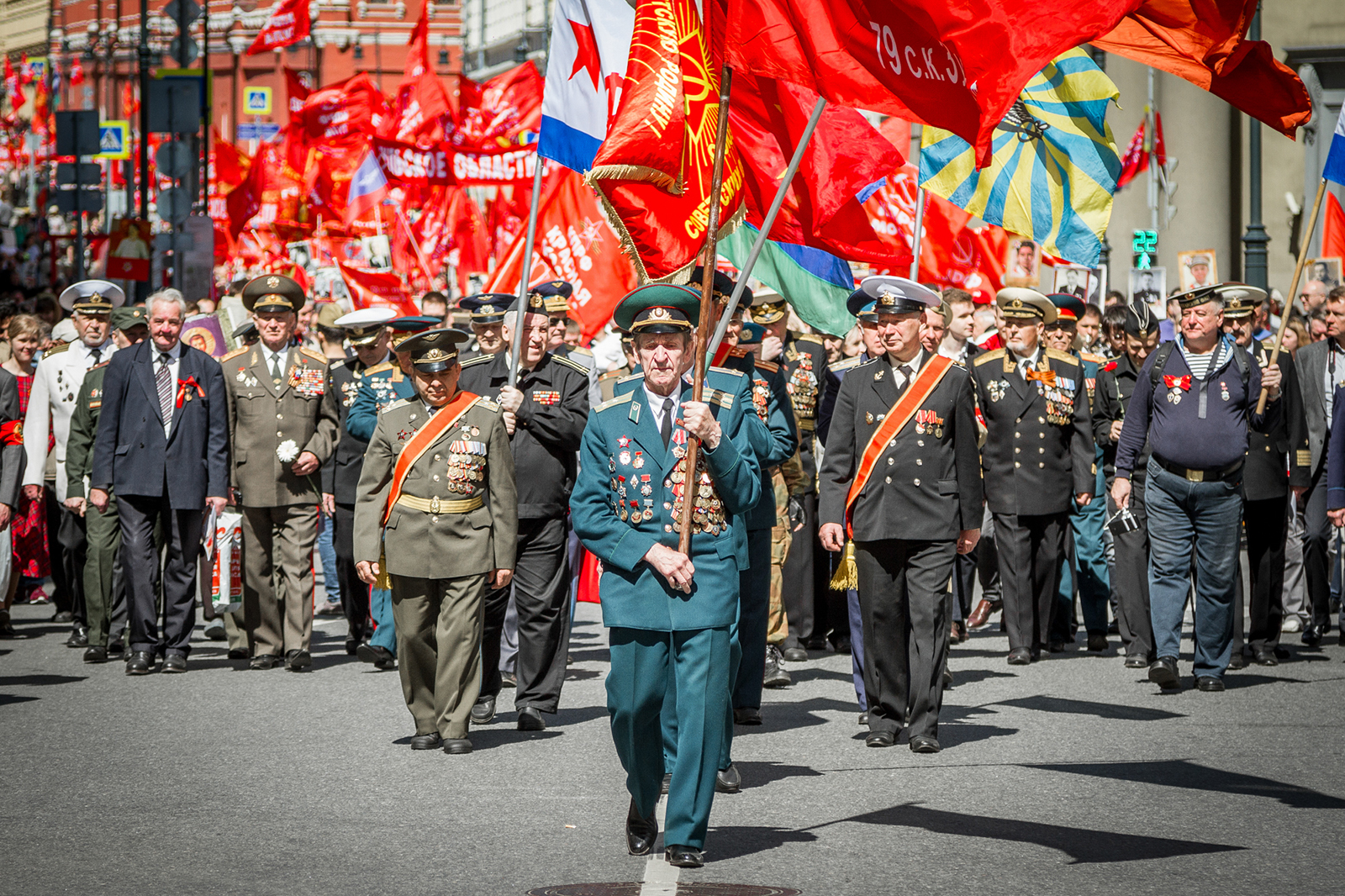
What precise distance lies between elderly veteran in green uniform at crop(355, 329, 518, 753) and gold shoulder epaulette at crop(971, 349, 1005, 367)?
451cm

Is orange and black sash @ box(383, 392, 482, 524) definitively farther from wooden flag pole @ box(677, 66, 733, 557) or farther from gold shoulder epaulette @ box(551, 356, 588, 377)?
wooden flag pole @ box(677, 66, 733, 557)

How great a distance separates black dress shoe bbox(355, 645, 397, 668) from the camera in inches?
440

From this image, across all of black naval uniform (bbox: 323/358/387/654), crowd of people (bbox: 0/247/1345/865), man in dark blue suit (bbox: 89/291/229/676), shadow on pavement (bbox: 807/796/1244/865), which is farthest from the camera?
black naval uniform (bbox: 323/358/387/654)

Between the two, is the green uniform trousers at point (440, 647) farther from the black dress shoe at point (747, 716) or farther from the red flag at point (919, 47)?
the red flag at point (919, 47)

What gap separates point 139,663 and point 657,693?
5.56 m

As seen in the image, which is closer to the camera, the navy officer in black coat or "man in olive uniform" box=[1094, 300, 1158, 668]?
the navy officer in black coat

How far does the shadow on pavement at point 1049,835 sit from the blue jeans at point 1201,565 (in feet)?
11.7

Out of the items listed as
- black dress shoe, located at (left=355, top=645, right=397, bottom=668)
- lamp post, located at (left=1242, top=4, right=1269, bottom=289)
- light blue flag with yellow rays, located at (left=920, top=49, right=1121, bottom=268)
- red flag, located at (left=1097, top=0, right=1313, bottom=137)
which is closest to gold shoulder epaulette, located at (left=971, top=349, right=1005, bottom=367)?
light blue flag with yellow rays, located at (left=920, top=49, right=1121, bottom=268)

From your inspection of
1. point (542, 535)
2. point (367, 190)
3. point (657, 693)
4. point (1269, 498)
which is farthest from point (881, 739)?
point (367, 190)

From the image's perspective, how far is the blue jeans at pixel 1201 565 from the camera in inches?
400

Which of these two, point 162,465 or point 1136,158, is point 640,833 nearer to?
point 162,465

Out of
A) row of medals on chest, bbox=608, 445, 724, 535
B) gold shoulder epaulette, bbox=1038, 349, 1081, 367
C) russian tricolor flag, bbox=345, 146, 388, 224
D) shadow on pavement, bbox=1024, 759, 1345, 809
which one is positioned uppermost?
russian tricolor flag, bbox=345, 146, 388, 224

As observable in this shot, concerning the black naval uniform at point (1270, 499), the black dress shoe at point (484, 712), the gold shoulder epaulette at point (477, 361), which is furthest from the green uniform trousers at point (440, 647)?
the black naval uniform at point (1270, 499)

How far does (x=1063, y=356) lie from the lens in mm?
12109
